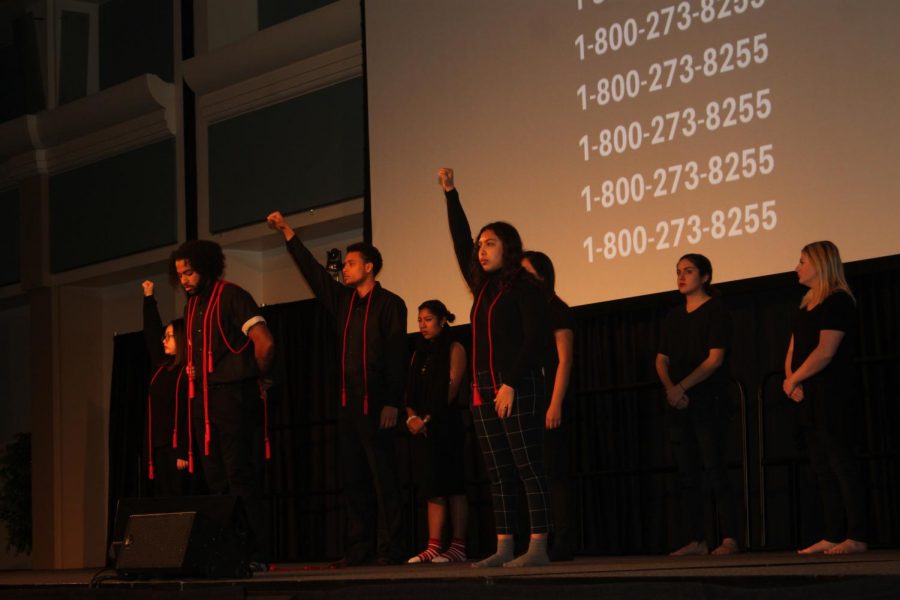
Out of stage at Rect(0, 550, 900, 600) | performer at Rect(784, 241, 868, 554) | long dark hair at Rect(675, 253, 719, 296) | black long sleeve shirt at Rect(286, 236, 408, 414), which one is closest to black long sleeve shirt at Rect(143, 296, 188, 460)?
black long sleeve shirt at Rect(286, 236, 408, 414)

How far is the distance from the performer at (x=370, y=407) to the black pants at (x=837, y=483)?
1590 millimetres

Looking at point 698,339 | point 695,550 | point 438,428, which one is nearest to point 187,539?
point 438,428

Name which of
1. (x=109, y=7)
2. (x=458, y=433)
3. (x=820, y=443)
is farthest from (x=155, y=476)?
(x=109, y=7)

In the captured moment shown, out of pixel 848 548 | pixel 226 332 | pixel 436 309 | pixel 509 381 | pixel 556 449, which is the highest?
pixel 436 309

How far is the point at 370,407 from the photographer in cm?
488

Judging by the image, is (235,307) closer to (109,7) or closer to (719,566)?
(719,566)

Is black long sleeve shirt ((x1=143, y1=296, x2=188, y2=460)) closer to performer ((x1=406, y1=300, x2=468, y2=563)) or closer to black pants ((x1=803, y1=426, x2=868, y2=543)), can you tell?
performer ((x1=406, y1=300, x2=468, y2=563))

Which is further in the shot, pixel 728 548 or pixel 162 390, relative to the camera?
pixel 162 390

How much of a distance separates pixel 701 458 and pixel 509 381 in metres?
1.50

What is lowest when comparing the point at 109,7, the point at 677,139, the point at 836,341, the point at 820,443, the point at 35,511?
the point at 35,511

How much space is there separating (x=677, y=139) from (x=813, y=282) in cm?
120

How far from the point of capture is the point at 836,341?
443cm

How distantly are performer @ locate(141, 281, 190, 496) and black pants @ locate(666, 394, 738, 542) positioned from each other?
223 centimetres

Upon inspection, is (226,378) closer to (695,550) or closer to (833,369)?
(695,550)
